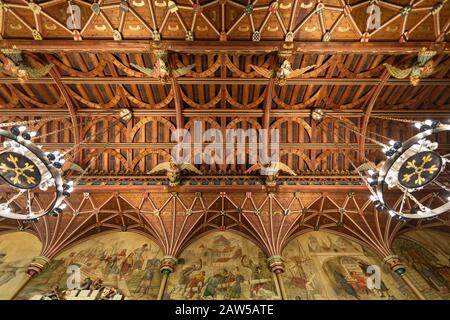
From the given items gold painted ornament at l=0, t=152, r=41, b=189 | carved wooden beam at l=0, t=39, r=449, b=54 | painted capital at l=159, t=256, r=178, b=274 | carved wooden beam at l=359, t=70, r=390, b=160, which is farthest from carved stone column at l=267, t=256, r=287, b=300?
gold painted ornament at l=0, t=152, r=41, b=189

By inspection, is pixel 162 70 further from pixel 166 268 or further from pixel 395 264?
pixel 395 264

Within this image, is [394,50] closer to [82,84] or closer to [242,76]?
[242,76]

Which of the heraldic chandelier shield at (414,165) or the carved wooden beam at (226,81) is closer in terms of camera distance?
the heraldic chandelier shield at (414,165)

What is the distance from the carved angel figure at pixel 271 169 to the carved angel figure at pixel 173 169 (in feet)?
7.60

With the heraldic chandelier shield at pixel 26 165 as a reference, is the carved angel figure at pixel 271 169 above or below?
above

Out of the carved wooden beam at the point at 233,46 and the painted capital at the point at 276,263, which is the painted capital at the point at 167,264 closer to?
the painted capital at the point at 276,263

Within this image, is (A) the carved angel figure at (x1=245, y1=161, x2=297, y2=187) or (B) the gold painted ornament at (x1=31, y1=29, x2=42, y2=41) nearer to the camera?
(B) the gold painted ornament at (x1=31, y1=29, x2=42, y2=41)

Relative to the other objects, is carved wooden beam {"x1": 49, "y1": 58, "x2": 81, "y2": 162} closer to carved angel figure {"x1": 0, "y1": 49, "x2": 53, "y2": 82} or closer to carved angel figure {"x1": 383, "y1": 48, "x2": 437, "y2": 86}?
carved angel figure {"x1": 0, "y1": 49, "x2": 53, "y2": 82}

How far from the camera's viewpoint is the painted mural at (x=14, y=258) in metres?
→ 10.0

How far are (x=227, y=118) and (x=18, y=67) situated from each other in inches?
288

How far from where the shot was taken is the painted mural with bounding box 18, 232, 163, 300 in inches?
396

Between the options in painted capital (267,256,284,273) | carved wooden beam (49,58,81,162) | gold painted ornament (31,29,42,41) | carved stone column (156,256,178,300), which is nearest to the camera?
gold painted ornament (31,29,42,41)

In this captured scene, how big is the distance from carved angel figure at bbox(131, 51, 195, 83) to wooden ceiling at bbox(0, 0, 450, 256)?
0.32 m

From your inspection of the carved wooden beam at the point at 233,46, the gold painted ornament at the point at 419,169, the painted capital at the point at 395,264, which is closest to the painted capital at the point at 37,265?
the carved wooden beam at the point at 233,46
